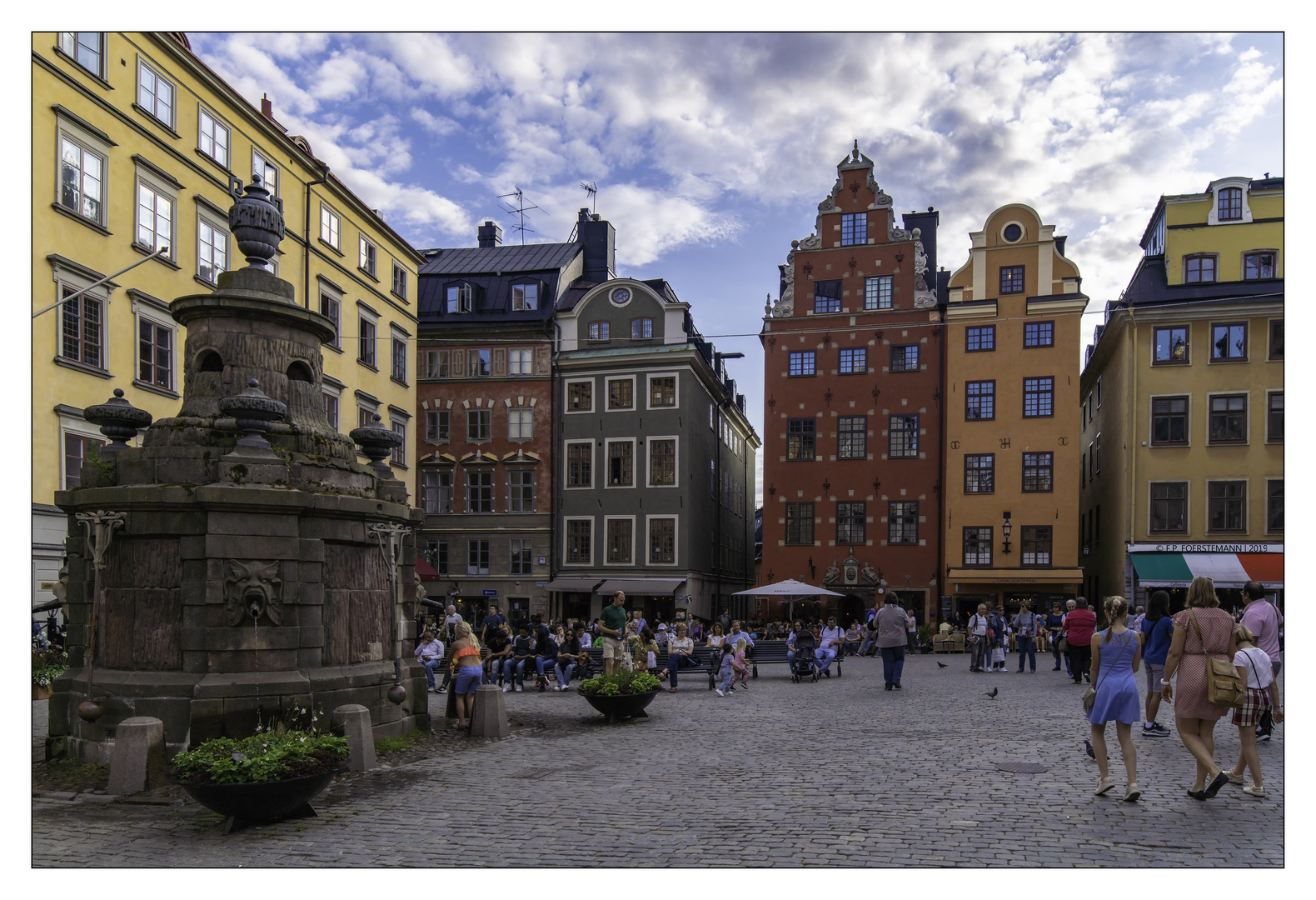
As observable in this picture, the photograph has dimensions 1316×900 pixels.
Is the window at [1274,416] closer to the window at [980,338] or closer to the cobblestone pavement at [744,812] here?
the window at [980,338]

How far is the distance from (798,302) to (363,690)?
31865mm

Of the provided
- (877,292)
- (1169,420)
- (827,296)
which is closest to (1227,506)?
(1169,420)

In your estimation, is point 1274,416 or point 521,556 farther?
point 521,556

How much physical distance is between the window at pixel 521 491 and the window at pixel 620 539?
11.0ft

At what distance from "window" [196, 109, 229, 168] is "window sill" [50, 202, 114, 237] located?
5.24 m

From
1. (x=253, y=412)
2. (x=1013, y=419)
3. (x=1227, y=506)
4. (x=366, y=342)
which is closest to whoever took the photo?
(x=253, y=412)

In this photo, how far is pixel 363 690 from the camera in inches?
476

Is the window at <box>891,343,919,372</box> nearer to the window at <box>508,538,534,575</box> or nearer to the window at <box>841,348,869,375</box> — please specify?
the window at <box>841,348,869,375</box>

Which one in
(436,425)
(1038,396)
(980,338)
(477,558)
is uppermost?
(980,338)

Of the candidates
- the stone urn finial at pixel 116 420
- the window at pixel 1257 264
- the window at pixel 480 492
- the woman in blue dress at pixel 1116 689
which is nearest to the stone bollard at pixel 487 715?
the stone urn finial at pixel 116 420

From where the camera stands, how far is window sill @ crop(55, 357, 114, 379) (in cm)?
2216

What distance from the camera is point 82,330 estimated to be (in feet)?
A: 74.9

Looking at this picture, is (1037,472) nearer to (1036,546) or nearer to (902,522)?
(1036,546)

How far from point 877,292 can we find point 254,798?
3560cm
